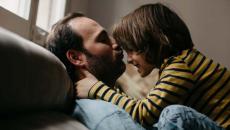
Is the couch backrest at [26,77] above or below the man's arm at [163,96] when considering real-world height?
above

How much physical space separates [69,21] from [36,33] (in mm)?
460

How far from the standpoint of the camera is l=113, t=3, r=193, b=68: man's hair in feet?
3.99

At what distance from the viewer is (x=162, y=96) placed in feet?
3.29

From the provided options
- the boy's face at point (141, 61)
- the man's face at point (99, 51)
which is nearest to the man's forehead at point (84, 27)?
the man's face at point (99, 51)

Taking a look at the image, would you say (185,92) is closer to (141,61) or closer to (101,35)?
(141,61)

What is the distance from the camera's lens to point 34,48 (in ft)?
2.53

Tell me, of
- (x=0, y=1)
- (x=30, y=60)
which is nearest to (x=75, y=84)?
(x=30, y=60)

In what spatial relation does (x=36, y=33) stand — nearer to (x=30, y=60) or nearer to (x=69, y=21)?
(x=69, y=21)

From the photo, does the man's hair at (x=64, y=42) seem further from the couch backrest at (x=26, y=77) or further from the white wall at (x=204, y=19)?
the white wall at (x=204, y=19)

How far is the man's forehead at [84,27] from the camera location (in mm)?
1335

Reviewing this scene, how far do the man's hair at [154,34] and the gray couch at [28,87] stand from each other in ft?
1.32

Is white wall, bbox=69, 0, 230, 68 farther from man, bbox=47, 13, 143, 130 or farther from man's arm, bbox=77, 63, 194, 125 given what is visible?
man's arm, bbox=77, 63, 194, 125

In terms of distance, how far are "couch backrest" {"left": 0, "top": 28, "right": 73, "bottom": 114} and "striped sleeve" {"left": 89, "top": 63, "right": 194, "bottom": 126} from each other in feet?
0.74

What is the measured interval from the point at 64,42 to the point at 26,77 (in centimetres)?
63
